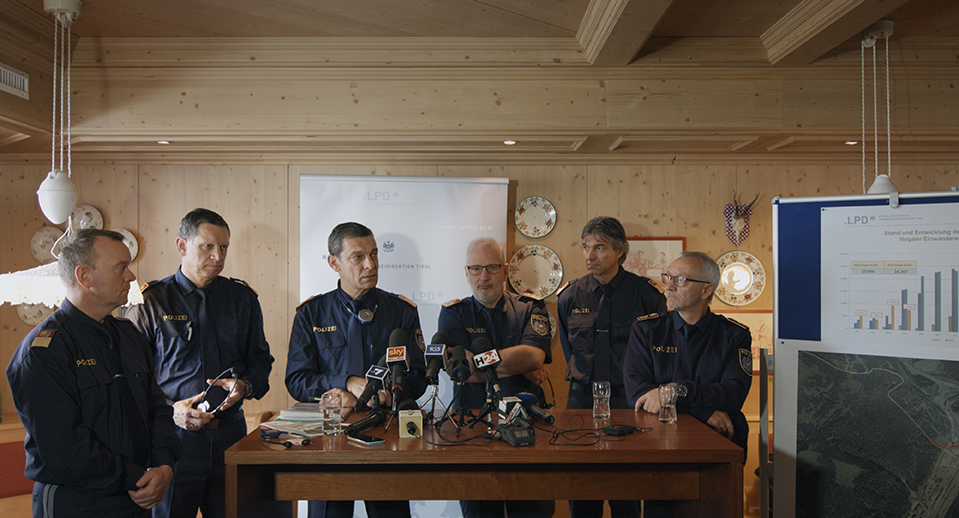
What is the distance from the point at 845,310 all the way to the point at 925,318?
0.29m

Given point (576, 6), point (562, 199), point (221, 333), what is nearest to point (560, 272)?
point (562, 199)

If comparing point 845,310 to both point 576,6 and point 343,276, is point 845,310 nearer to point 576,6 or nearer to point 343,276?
point 576,6

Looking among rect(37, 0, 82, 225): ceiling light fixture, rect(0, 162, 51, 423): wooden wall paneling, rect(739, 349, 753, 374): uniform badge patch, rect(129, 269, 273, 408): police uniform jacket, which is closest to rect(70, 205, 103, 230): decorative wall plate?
rect(0, 162, 51, 423): wooden wall paneling

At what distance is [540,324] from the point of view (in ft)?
10.2

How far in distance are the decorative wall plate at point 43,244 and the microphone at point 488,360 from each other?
3728mm

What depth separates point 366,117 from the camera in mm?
3719

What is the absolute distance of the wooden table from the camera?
2.03 meters

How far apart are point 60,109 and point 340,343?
2.40 m

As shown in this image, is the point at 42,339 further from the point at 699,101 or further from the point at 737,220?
the point at 737,220

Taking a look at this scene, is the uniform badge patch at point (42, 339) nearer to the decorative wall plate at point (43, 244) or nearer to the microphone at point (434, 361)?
the microphone at point (434, 361)

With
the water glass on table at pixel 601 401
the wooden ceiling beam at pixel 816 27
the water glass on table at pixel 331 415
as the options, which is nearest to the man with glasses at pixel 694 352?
the water glass on table at pixel 601 401

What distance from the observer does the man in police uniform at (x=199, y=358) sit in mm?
2672

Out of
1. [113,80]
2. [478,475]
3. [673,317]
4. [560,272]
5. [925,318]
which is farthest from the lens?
[560,272]

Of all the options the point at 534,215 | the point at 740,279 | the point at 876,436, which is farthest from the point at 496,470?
the point at 740,279
